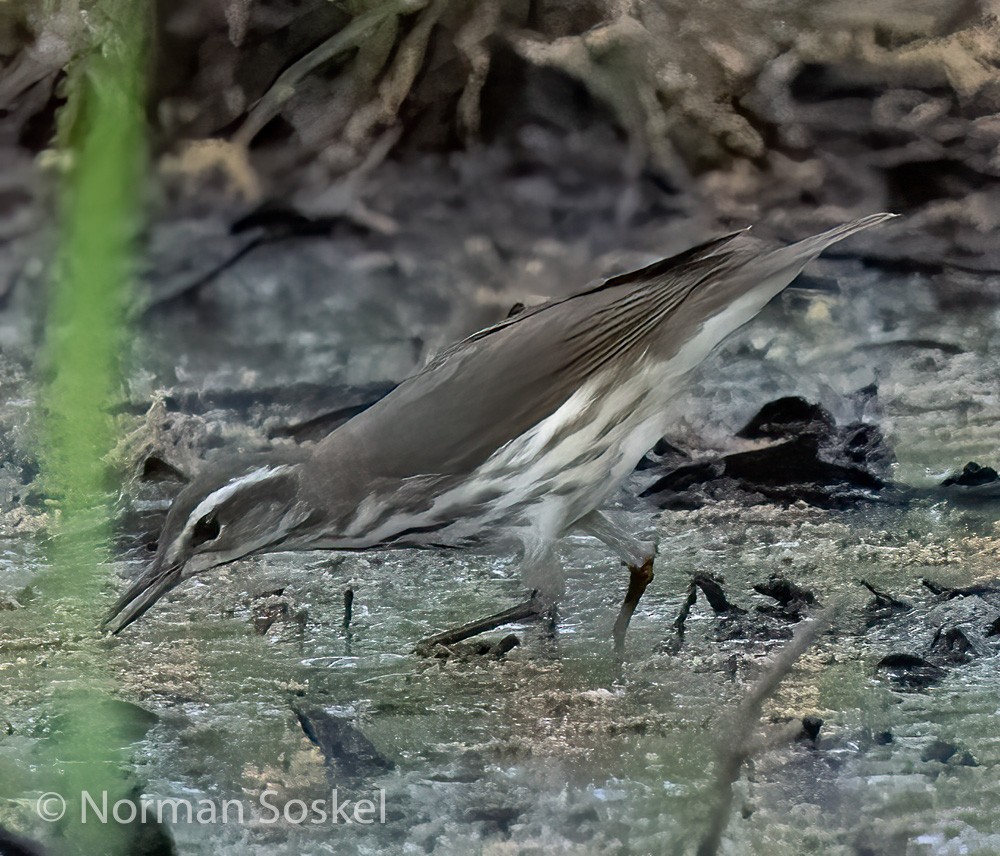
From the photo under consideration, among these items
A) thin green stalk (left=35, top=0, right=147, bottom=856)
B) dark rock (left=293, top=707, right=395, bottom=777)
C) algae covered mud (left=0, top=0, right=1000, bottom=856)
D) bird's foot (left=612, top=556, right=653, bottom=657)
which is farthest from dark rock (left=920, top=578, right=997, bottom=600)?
thin green stalk (left=35, top=0, right=147, bottom=856)

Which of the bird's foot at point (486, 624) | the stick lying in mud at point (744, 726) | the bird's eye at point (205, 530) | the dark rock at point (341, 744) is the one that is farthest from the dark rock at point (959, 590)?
the bird's eye at point (205, 530)

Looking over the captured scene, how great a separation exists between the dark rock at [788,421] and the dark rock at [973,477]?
0.47ft

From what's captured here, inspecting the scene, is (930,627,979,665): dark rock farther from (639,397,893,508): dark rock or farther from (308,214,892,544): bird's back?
(308,214,892,544): bird's back

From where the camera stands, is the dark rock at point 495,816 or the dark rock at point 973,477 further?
the dark rock at point 973,477

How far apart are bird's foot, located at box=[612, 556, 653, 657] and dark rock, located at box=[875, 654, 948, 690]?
0.78 ft

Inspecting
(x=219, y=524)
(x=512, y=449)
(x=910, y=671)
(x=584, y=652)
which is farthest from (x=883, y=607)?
(x=219, y=524)

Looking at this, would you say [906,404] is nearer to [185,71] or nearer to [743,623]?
[743,623]

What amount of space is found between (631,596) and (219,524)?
0.42 metres

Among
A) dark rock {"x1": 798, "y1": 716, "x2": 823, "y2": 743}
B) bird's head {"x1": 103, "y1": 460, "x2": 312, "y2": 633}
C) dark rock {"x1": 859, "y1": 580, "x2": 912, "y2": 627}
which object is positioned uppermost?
bird's head {"x1": 103, "y1": 460, "x2": 312, "y2": 633}

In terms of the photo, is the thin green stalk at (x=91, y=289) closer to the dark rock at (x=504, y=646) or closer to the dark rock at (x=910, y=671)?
the dark rock at (x=504, y=646)

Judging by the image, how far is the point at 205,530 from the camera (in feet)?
3.35

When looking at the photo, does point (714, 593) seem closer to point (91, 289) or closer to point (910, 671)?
point (910, 671)

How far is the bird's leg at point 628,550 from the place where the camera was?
104cm

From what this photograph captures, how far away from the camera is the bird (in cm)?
101
